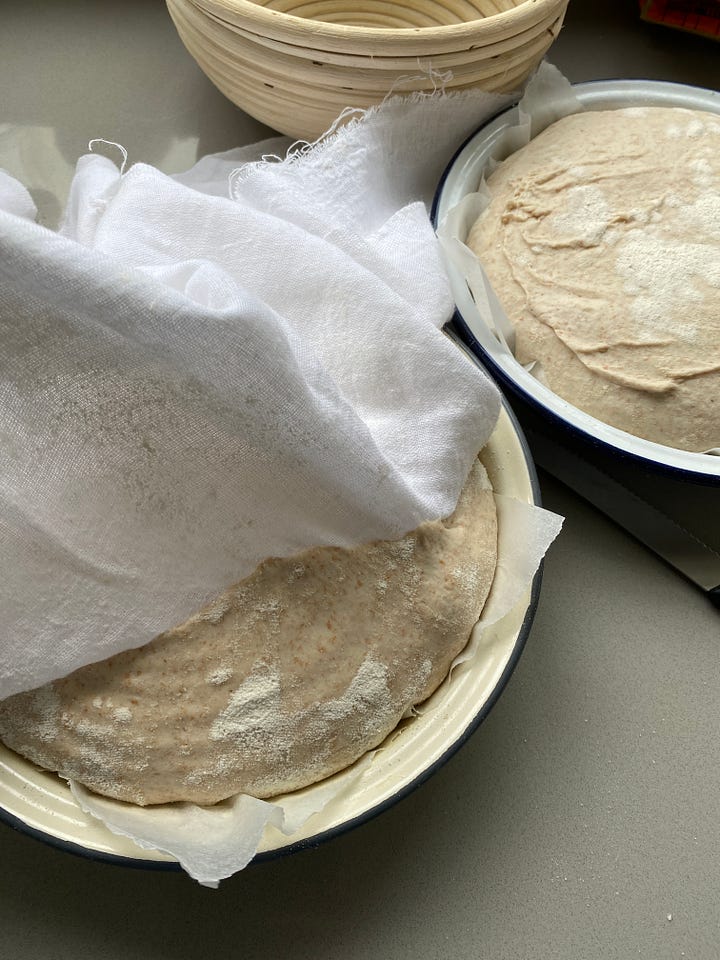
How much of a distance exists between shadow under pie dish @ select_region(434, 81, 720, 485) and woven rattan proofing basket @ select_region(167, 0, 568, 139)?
0.09 metres

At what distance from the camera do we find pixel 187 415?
45 centimetres

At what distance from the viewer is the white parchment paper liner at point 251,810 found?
0.46 m

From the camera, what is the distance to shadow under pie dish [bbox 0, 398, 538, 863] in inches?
18.8

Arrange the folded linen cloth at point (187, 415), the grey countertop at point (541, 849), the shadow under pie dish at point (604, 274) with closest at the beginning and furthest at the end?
the folded linen cloth at point (187, 415), the grey countertop at point (541, 849), the shadow under pie dish at point (604, 274)

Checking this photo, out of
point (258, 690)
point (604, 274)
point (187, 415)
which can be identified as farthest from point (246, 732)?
point (604, 274)

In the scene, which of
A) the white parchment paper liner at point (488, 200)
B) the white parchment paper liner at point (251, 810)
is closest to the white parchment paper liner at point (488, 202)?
the white parchment paper liner at point (488, 200)

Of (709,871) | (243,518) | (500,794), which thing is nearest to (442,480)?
(243,518)

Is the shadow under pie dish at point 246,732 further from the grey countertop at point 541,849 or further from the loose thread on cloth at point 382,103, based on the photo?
the loose thread on cloth at point 382,103

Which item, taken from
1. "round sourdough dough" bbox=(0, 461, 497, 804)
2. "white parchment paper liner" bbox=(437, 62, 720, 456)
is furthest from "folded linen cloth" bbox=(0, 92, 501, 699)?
"white parchment paper liner" bbox=(437, 62, 720, 456)

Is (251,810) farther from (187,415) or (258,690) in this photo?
(187,415)

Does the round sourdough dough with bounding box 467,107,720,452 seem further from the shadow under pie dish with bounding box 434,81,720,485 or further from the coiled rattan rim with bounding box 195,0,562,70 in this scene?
the coiled rattan rim with bounding box 195,0,562,70

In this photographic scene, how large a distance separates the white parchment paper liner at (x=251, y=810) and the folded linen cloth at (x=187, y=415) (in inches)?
2.9

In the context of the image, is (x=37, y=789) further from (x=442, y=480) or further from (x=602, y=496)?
(x=602, y=496)

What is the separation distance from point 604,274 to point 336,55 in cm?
31
